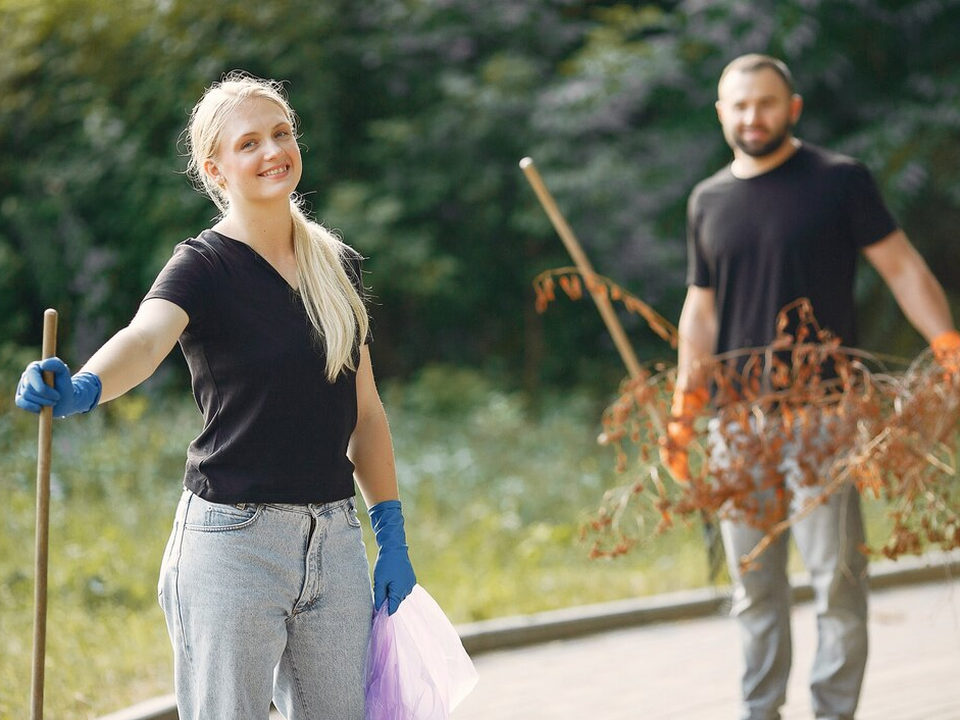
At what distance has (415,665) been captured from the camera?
8.56 ft

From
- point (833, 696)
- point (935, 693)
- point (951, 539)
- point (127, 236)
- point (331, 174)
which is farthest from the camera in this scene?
point (331, 174)

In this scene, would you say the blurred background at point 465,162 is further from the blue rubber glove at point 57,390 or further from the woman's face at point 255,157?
the blue rubber glove at point 57,390

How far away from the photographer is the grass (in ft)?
15.8

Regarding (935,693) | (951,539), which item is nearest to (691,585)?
(935,693)

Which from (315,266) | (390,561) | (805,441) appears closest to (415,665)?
(390,561)

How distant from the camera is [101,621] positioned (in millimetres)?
5289

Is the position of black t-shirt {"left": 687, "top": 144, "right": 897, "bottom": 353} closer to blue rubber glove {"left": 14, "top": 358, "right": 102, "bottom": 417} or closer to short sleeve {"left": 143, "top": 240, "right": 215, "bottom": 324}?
short sleeve {"left": 143, "top": 240, "right": 215, "bottom": 324}

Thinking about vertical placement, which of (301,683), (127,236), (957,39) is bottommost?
(301,683)

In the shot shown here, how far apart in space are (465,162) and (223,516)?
8.66 meters

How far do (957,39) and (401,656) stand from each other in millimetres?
10098

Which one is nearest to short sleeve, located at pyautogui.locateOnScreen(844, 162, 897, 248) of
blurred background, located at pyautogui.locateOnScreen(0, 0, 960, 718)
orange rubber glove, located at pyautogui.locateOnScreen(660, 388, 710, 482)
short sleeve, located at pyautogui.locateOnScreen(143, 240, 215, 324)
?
orange rubber glove, located at pyautogui.locateOnScreen(660, 388, 710, 482)

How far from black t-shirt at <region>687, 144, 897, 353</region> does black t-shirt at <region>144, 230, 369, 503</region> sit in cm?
187

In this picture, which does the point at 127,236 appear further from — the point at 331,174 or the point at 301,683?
the point at 301,683

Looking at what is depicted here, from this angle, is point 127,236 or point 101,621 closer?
point 101,621
